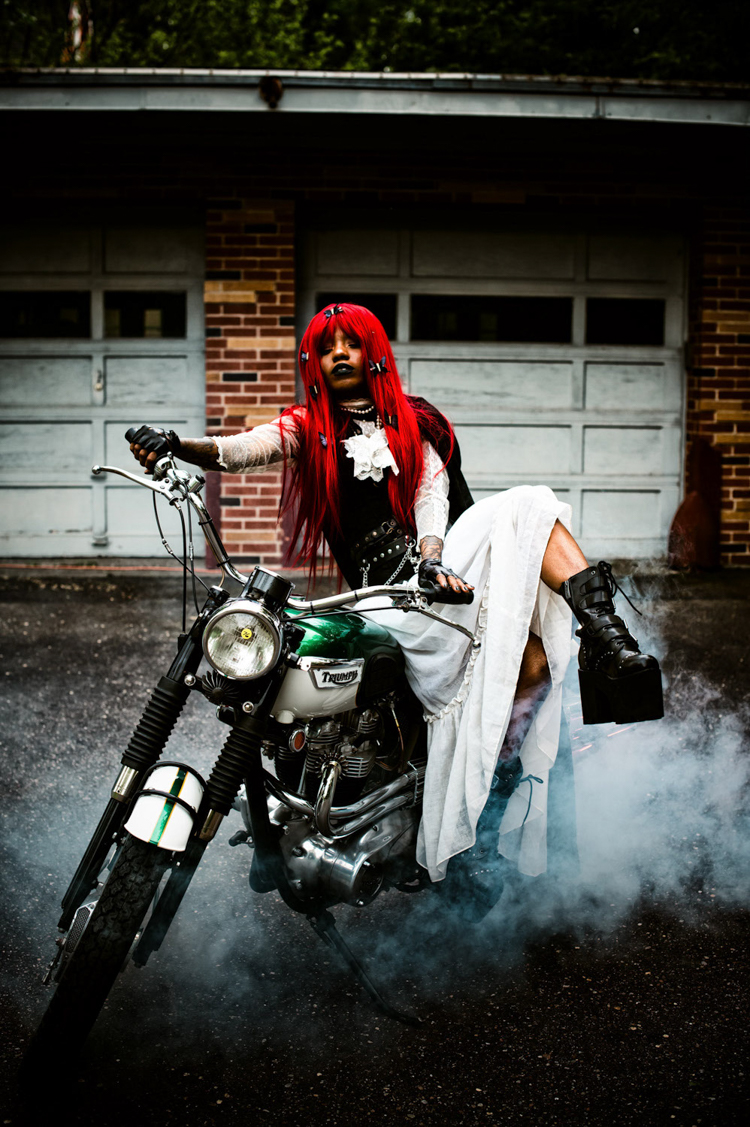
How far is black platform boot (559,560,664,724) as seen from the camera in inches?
85.2

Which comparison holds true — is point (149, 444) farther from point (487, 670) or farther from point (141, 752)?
point (487, 670)

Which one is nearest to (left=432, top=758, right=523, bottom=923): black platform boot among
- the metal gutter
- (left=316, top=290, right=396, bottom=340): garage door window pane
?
the metal gutter

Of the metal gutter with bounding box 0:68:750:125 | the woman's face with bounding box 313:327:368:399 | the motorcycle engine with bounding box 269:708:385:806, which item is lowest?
the motorcycle engine with bounding box 269:708:385:806

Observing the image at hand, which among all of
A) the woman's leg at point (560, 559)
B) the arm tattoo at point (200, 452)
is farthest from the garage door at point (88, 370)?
the woman's leg at point (560, 559)

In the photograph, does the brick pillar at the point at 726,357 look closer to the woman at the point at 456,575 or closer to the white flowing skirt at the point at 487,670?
the woman at the point at 456,575

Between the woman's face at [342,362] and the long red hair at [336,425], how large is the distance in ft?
0.04

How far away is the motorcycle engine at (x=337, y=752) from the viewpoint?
2.29 m

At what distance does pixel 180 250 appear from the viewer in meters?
7.08

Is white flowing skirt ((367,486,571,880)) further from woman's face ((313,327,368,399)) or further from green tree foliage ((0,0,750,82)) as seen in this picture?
green tree foliage ((0,0,750,82))

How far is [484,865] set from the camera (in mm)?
2557

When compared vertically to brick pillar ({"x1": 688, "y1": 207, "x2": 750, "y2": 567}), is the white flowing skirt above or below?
below

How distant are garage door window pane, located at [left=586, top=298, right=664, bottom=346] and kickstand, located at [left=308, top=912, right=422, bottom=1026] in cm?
584

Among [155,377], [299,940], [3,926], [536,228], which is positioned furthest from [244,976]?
[536,228]

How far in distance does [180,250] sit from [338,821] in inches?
225
